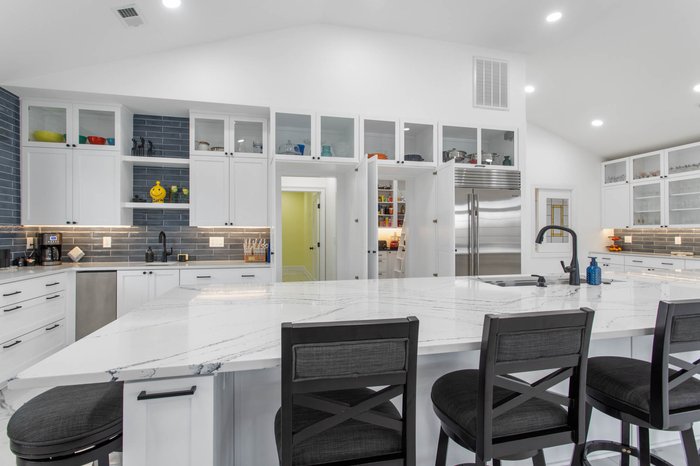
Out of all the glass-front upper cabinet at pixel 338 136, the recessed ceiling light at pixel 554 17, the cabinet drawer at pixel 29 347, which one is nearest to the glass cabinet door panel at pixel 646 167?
the recessed ceiling light at pixel 554 17

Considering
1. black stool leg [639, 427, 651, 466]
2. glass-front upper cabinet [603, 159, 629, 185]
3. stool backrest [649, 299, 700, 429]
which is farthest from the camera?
glass-front upper cabinet [603, 159, 629, 185]

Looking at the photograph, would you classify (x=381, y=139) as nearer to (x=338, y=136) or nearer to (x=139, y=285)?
(x=338, y=136)

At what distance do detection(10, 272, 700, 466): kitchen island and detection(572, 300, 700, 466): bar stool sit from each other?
0.11 m

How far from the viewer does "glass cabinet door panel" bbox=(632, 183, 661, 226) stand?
18.6 feet

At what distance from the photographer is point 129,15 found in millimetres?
3055

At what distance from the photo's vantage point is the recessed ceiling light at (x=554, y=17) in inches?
145

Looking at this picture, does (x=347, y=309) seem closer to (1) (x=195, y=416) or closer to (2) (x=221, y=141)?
(1) (x=195, y=416)

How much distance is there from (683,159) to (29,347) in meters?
8.52

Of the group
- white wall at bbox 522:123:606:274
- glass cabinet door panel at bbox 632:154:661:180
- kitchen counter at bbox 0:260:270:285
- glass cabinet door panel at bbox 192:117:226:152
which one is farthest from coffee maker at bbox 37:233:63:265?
glass cabinet door panel at bbox 632:154:661:180

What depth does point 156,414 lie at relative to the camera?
967 mm

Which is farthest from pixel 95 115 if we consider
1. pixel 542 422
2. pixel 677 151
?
pixel 677 151

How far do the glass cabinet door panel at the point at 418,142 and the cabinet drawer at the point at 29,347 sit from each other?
13.0 ft

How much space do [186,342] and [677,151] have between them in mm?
7278

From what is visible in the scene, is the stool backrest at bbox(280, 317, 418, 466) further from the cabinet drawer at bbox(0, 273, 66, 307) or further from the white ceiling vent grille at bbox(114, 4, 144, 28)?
the white ceiling vent grille at bbox(114, 4, 144, 28)
